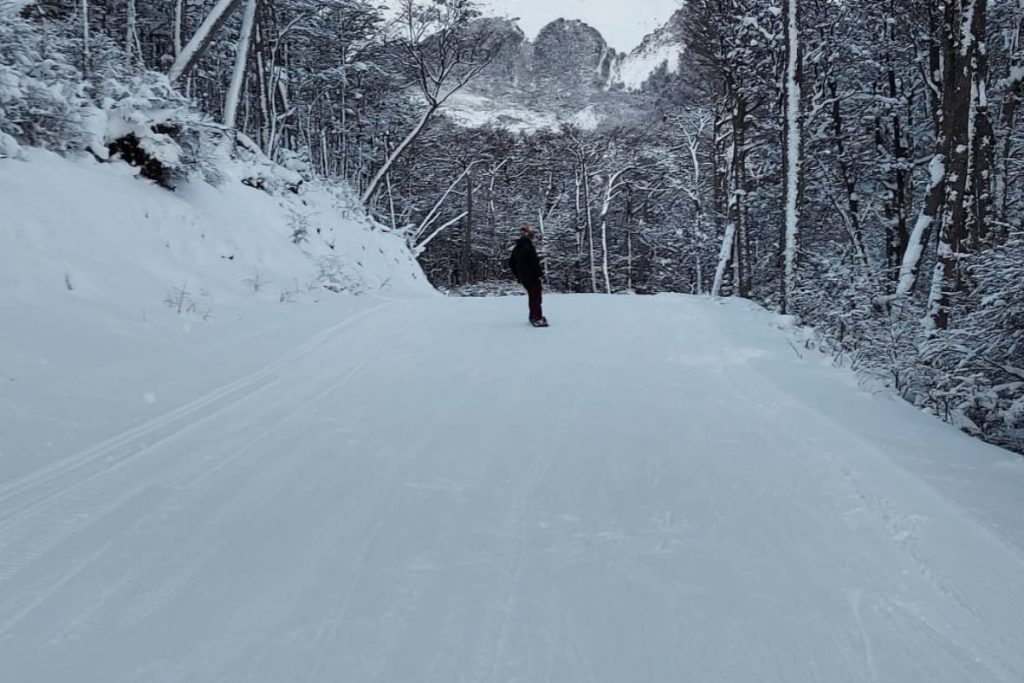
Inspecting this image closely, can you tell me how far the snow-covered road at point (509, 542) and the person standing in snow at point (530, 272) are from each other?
185 inches

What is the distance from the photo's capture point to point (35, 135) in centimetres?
914

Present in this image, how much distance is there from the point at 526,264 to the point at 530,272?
21cm

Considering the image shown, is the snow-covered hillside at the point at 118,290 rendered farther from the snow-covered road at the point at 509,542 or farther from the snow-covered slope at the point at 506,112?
the snow-covered slope at the point at 506,112

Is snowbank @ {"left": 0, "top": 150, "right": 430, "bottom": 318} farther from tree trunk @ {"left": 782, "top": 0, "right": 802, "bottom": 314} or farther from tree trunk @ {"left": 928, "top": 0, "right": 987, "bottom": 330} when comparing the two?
tree trunk @ {"left": 782, "top": 0, "right": 802, "bottom": 314}

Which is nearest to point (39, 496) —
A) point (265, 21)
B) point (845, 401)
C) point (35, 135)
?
point (845, 401)

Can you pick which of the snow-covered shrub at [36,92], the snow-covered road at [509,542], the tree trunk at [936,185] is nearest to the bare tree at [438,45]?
the snow-covered shrub at [36,92]

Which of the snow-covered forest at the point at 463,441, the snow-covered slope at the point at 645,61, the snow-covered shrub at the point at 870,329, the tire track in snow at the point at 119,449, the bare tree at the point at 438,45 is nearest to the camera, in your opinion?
the snow-covered forest at the point at 463,441

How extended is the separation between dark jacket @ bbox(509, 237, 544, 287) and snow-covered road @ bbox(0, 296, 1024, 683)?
5.07m

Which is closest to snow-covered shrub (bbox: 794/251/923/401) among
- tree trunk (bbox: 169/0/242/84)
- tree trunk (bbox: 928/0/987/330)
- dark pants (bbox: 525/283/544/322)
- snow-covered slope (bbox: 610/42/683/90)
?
tree trunk (bbox: 928/0/987/330)

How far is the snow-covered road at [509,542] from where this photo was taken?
241 cm

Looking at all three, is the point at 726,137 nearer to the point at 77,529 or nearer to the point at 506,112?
the point at 77,529

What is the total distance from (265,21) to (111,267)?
21.2 metres

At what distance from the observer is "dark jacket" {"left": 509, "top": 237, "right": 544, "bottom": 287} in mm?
10938

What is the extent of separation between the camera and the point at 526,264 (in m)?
11.2
